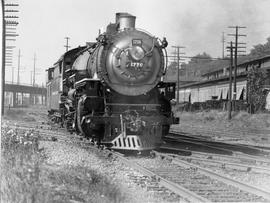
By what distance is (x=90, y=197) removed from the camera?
6191 millimetres

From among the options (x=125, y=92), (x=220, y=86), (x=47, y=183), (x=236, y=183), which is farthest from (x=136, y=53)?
(x=220, y=86)

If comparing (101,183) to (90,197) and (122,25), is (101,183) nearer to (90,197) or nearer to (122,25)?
(90,197)

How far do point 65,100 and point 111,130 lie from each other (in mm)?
4611

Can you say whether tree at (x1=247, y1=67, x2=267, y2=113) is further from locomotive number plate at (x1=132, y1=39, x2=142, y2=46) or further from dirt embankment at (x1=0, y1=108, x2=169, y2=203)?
dirt embankment at (x1=0, y1=108, x2=169, y2=203)

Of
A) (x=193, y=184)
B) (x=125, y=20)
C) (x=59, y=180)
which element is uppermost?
(x=125, y=20)

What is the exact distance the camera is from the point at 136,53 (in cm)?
1134

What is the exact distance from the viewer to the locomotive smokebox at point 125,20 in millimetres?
11547

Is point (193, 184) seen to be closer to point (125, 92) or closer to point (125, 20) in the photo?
point (125, 92)

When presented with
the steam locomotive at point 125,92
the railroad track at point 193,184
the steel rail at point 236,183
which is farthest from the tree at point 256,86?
the steel rail at point 236,183

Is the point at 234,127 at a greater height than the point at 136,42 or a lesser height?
lesser

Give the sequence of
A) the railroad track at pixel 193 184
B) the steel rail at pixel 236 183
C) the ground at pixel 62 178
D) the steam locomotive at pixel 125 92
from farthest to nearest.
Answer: the steam locomotive at pixel 125 92
the steel rail at pixel 236 183
the railroad track at pixel 193 184
the ground at pixel 62 178

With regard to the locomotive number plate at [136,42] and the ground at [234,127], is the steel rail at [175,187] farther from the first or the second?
the ground at [234,127]

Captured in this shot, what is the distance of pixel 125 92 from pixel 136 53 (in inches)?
43.5

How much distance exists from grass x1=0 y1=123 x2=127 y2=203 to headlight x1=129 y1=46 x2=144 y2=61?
13.8ft
